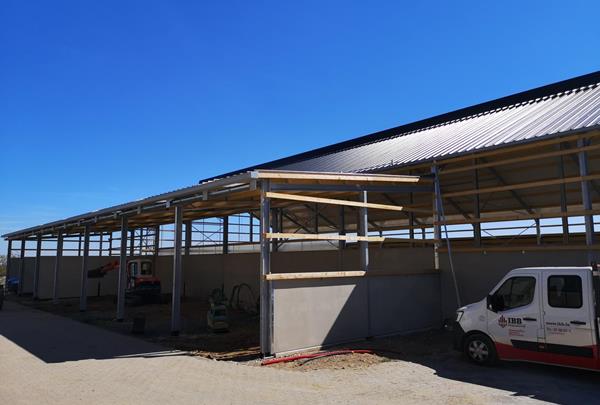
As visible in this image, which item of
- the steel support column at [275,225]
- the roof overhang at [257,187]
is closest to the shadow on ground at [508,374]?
the roof overhang at [257,187]

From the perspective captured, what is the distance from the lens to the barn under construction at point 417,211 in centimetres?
1126

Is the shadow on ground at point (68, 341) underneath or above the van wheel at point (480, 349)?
underneath

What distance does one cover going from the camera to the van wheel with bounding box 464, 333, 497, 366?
959cm

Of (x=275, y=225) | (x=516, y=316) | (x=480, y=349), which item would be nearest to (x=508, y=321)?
(x=516, y=316)

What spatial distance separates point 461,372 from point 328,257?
34.5 ft

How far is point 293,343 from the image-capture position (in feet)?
35.6

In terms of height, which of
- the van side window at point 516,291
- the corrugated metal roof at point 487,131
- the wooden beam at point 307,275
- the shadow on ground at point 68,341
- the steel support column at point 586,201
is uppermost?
the corrugated metal roof at point 487,131

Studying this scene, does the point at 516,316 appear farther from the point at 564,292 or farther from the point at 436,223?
the point at 436,223

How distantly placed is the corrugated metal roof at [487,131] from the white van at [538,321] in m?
4.15

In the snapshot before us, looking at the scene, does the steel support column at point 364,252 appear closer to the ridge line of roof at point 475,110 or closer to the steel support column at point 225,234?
the ridge line of roof at point 475,110

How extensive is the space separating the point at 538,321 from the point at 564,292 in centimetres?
68

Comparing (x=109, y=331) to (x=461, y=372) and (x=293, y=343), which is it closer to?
(x=293, y=343)

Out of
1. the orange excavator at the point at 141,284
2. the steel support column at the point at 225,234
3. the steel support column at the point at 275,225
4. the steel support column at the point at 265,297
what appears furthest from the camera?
the steel support column at the point at 225,234

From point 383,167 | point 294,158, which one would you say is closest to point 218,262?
point 294,158
